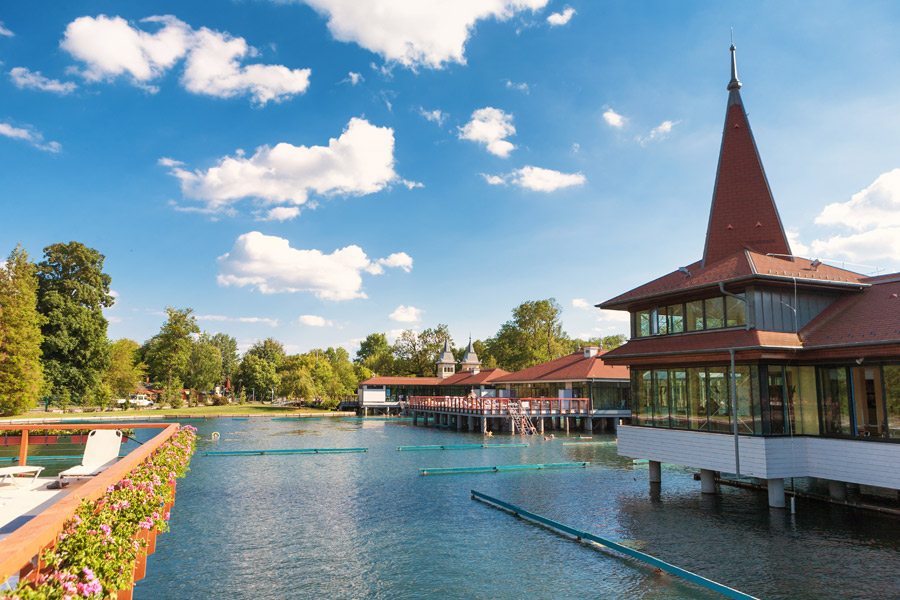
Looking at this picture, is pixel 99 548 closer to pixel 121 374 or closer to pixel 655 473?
pixel 655 473

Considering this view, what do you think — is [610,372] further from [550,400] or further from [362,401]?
[362,401]

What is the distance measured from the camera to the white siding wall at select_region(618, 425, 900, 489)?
48.2 feet

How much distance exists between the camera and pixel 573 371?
4744 cm

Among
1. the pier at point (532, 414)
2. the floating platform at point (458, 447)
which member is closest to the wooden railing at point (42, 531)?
the floating platform at point (458, 447)

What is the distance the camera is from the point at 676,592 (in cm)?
1138

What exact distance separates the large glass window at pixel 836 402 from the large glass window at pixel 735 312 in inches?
109

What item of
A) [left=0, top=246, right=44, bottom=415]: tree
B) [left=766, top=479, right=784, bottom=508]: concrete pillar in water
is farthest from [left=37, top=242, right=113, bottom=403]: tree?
[left=766, top=479, right=784, bottom=508]: concrete pillar in water

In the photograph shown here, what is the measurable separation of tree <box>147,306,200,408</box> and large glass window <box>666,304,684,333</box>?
72.1m

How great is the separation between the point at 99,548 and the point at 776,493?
18638 mm

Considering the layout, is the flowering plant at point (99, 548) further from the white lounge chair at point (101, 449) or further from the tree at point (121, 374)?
Answer: the tree at point (121, 374)

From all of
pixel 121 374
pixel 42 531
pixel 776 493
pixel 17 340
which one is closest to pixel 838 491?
pixel 776 493

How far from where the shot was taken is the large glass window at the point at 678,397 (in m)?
18.8

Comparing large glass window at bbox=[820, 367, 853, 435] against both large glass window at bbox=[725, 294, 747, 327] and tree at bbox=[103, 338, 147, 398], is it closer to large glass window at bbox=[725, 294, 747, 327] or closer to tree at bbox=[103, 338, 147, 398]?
large glass window at bbox=[725, 294, 747, 327]

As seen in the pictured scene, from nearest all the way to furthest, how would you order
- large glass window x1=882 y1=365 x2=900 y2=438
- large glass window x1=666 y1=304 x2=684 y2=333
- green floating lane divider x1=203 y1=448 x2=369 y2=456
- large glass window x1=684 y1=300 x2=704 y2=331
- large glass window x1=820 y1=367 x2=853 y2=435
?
1. large glass window x1=882 y1=365 x2=900 y2=438
2. large glass window x1=820 y1=367 x2=853 y2=435
3. large glass window x1=684 y1=300 x2=704 y2=331
4. large glass window x1=666 y1=304 x2=684 y2=333
5. green floating lane divider x1=203 y1=448 x2=369 y2=456
